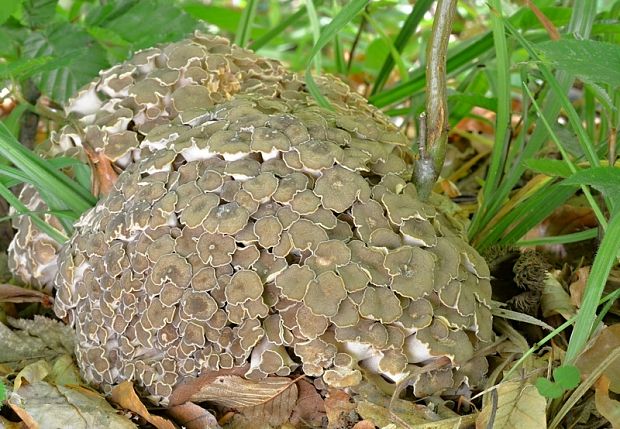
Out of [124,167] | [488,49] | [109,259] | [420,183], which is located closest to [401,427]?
Answer: [420,183]

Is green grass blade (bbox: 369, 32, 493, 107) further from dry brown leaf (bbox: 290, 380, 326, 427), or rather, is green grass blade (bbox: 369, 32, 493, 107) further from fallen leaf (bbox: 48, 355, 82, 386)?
fallen leaf (bbox: 48, 355, 82, 386)

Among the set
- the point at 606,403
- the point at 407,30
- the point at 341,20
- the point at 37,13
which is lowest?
the point at 606,403

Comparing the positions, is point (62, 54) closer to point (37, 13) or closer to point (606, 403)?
point (37, 13)

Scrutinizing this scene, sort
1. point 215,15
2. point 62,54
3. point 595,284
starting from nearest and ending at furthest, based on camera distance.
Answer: point 595,284, point 62,54, point 215,15

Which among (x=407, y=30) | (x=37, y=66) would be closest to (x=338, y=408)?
(x=37, y=66)

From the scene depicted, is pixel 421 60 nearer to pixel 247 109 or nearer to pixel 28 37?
pixel 247 109

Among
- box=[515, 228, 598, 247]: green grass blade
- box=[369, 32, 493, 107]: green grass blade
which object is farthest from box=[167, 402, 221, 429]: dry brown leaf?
box=[369, 32, 493, 107]: green grass blade

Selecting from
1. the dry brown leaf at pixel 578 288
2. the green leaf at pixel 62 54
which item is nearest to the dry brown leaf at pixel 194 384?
the dry brown leaf at pixel 578 288

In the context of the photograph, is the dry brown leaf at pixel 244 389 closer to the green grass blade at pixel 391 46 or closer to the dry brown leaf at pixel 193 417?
the dry brown leaf at pixel 193 417
